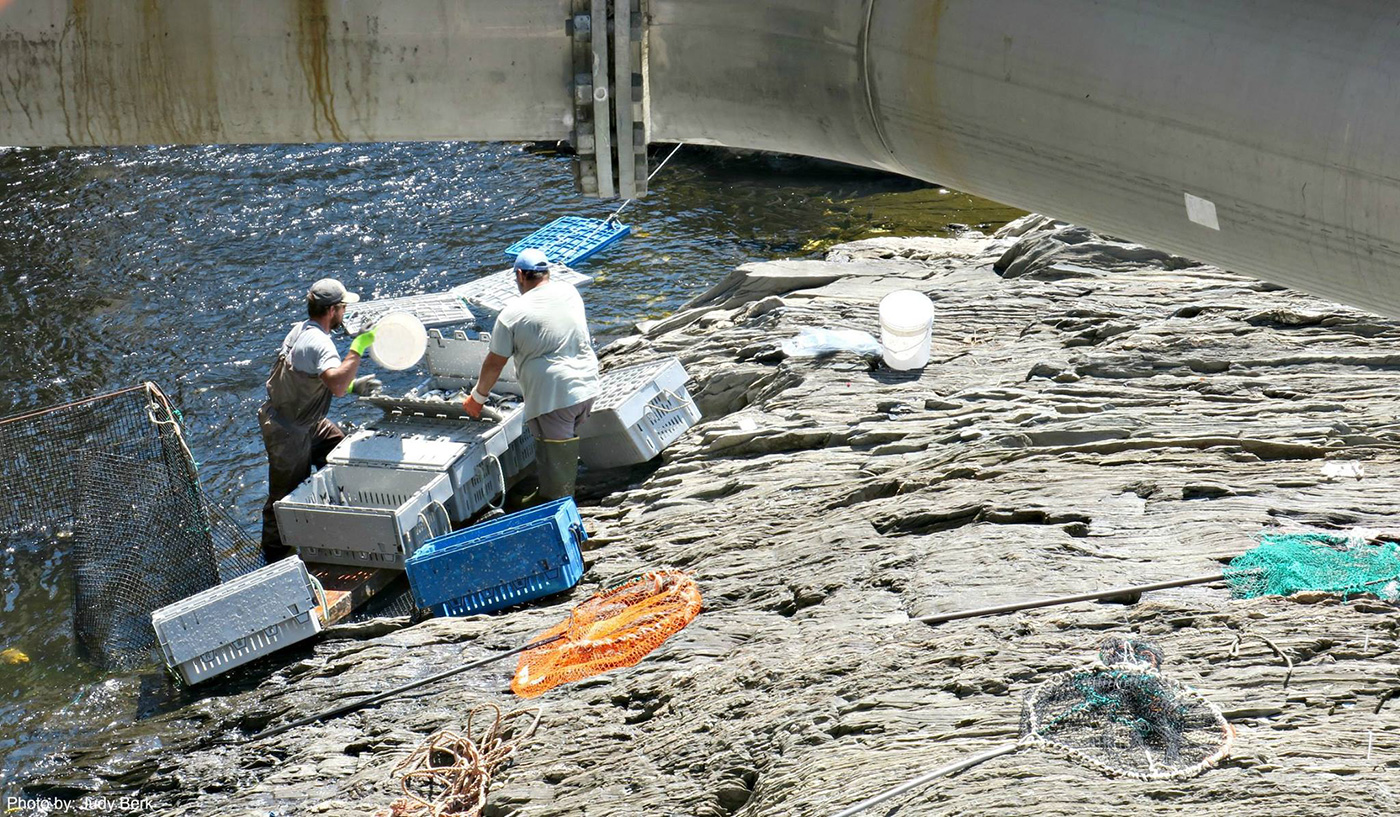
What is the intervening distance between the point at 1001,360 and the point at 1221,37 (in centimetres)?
706

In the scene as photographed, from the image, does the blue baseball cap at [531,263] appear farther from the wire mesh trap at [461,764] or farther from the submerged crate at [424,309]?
the wire mesh trap at [461,764]

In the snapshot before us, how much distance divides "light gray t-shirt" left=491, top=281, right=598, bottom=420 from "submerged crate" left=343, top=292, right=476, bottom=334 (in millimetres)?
1200

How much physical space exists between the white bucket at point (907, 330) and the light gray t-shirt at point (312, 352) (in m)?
4.00

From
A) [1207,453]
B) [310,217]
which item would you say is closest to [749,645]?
[1207,453]

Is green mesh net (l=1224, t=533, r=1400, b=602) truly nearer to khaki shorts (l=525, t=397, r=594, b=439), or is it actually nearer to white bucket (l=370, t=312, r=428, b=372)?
→ khaki shorts (l=525, t=397, r=594, b=439)

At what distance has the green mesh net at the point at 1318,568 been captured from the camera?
5391 mm

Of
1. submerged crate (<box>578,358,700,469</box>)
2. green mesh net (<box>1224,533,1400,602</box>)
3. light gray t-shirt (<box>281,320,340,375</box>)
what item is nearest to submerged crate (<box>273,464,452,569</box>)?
light gray t-shirt (<box>281,320,340,375</box>)

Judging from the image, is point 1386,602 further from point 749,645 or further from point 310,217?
point 310,217

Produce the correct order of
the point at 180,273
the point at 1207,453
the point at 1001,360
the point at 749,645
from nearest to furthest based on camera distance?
the point at 749,645, the point at 1207,453, the point at 1001,360, the point at 180,273

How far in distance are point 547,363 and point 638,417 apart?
1016 mm

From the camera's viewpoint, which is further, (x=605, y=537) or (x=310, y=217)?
(x=310, y=217)

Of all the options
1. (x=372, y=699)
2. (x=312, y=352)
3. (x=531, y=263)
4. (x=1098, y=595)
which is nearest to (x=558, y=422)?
(x=531, y=263)

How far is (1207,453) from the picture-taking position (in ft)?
23.2

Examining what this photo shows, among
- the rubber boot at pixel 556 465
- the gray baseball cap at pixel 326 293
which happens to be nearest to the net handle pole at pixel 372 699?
the rubber boot at pixel 556 465
